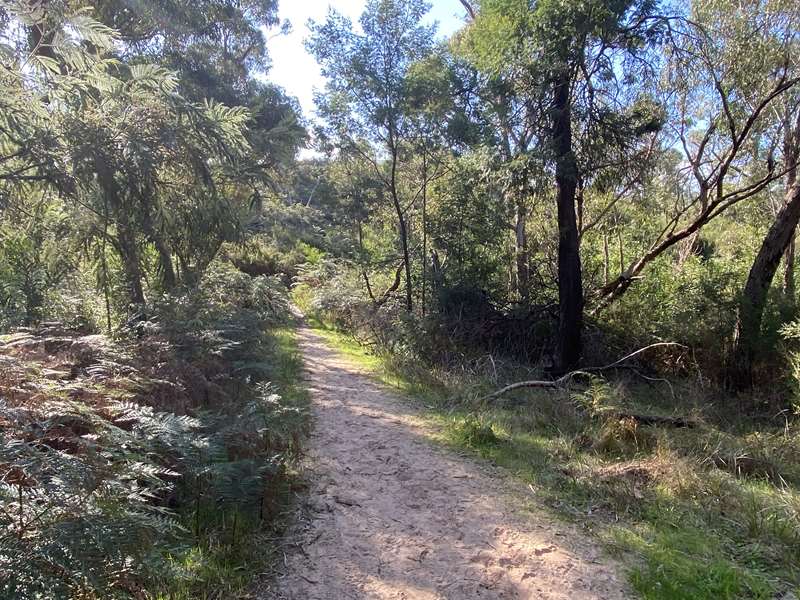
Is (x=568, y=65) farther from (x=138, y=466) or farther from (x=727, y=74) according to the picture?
(x=138, y=466)

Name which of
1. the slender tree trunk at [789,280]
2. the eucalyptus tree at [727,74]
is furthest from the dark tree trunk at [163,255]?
the slender tree trunk at [789,280]

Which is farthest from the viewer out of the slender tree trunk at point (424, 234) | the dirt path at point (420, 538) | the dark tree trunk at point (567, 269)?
the slender tree trunk at point (424, 234)

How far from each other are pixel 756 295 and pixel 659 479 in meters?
5.63

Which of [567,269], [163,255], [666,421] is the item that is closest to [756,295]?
[567,269]

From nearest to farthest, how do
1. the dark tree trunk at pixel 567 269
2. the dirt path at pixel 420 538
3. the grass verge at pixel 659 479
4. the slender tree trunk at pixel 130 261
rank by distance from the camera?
the dirt path at pixel 420 538, the grass verge at pixel 659 479, the slender tree trunk at pixel 130 261, the dark tree trunk at pixel 567 269

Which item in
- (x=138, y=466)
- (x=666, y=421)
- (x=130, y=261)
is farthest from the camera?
(x=130, y=261)

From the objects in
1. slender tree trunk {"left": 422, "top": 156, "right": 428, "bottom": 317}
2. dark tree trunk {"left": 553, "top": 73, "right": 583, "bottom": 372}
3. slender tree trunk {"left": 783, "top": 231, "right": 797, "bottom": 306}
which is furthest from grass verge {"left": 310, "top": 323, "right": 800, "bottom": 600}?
slender tree trunk {"left": 422, "top": 156, "right": 428, "bottom": 317}

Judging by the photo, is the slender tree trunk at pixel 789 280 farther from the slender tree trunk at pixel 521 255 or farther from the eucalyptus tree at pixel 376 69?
the eucalyptus tree at pixel 376 69

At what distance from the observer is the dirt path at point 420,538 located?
318 cm

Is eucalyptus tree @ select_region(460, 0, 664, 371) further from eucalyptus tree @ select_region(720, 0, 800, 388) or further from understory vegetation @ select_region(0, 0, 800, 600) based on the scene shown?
eucalyptus tree @ select_region(720, 0, 800, 388)

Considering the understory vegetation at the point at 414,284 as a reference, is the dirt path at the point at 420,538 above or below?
below

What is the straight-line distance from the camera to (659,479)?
14.9ft

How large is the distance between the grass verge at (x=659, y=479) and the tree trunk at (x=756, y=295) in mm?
1417

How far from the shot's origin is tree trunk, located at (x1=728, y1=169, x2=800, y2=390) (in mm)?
8312
